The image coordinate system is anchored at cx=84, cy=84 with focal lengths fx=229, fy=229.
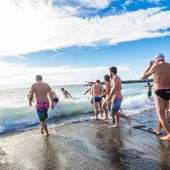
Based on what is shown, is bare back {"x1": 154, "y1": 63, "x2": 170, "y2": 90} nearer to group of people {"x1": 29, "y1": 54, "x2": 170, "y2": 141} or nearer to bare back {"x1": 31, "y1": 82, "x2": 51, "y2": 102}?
group of people {"x1": 29, "y1": 54, "x2": 170, "y2": 141}

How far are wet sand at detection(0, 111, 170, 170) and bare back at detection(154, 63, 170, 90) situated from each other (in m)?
1.54

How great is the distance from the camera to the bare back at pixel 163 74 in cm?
588

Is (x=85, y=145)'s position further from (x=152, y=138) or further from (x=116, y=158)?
(x=152, y=138)

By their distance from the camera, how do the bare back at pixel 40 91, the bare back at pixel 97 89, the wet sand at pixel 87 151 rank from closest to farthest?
the wet sand at pixel 87 151 < the bare back at pixel 40 91 < the bare back at pixel 97 89

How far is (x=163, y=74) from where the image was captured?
5.88 m

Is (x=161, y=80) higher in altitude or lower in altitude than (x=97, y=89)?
higher

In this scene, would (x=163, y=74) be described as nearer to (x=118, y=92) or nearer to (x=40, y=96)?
(x=118, y=92)

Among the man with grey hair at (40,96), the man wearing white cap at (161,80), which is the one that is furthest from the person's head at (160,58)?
the man with grey hair at (40,96)

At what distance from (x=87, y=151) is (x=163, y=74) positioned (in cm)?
275

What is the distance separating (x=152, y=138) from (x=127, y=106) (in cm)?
1107

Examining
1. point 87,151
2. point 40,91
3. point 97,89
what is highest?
point 40,91

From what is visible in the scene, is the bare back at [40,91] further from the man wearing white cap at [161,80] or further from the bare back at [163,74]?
the bare back at [163,74]

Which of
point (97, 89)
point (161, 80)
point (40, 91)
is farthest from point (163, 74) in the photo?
point (97, 89)

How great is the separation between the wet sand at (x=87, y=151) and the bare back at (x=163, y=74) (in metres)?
1.54
